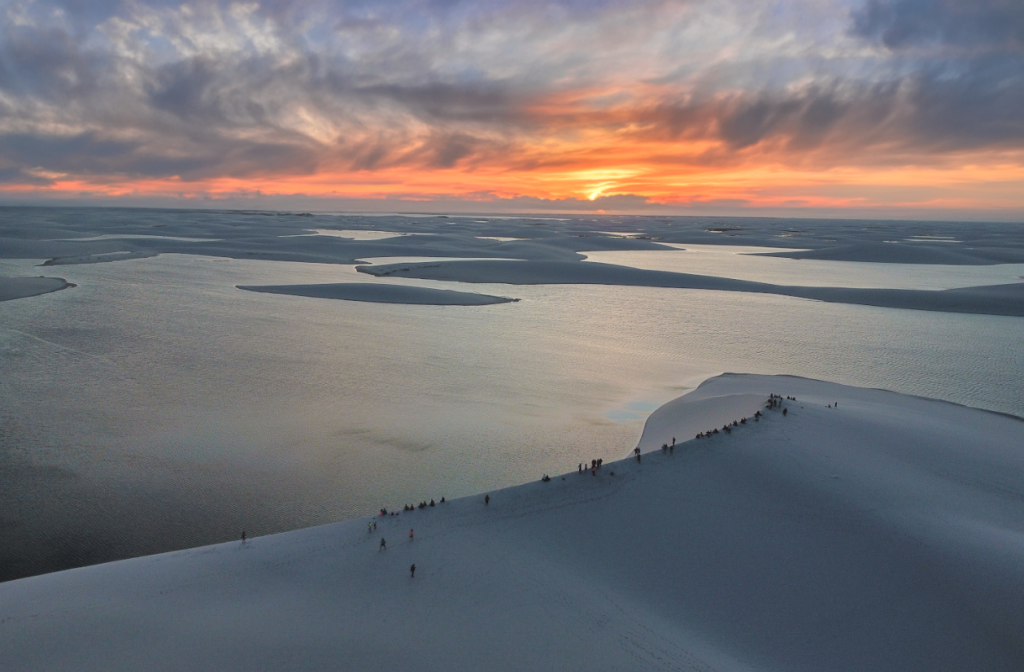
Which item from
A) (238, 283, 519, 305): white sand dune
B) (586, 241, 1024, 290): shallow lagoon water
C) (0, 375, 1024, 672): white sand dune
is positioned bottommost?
(0, 375, 1024, 672): white sand dune

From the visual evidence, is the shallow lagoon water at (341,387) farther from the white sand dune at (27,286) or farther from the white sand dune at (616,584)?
the white sand dune at (616,584)

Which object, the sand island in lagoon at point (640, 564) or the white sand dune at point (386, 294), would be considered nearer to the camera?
the sand island in lagoon at point (640, 564)

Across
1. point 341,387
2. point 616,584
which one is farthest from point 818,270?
point 616,584

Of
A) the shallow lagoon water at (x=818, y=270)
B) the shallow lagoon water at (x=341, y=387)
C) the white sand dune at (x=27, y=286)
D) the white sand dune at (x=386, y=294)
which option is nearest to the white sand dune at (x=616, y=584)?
the shallow lagoon water at (x=341, y=387)

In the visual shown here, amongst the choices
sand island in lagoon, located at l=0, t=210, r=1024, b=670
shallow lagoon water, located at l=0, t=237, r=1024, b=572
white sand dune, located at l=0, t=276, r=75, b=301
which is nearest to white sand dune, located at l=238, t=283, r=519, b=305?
shallow lagoon water, located at l=0, t=237, r=1024, b=572

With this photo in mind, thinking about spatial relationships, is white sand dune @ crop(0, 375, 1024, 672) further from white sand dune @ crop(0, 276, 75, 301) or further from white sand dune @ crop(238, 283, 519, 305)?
white sand dune @ crop(0, 276, 75, 301)

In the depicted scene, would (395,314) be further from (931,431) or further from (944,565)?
(944,565)
